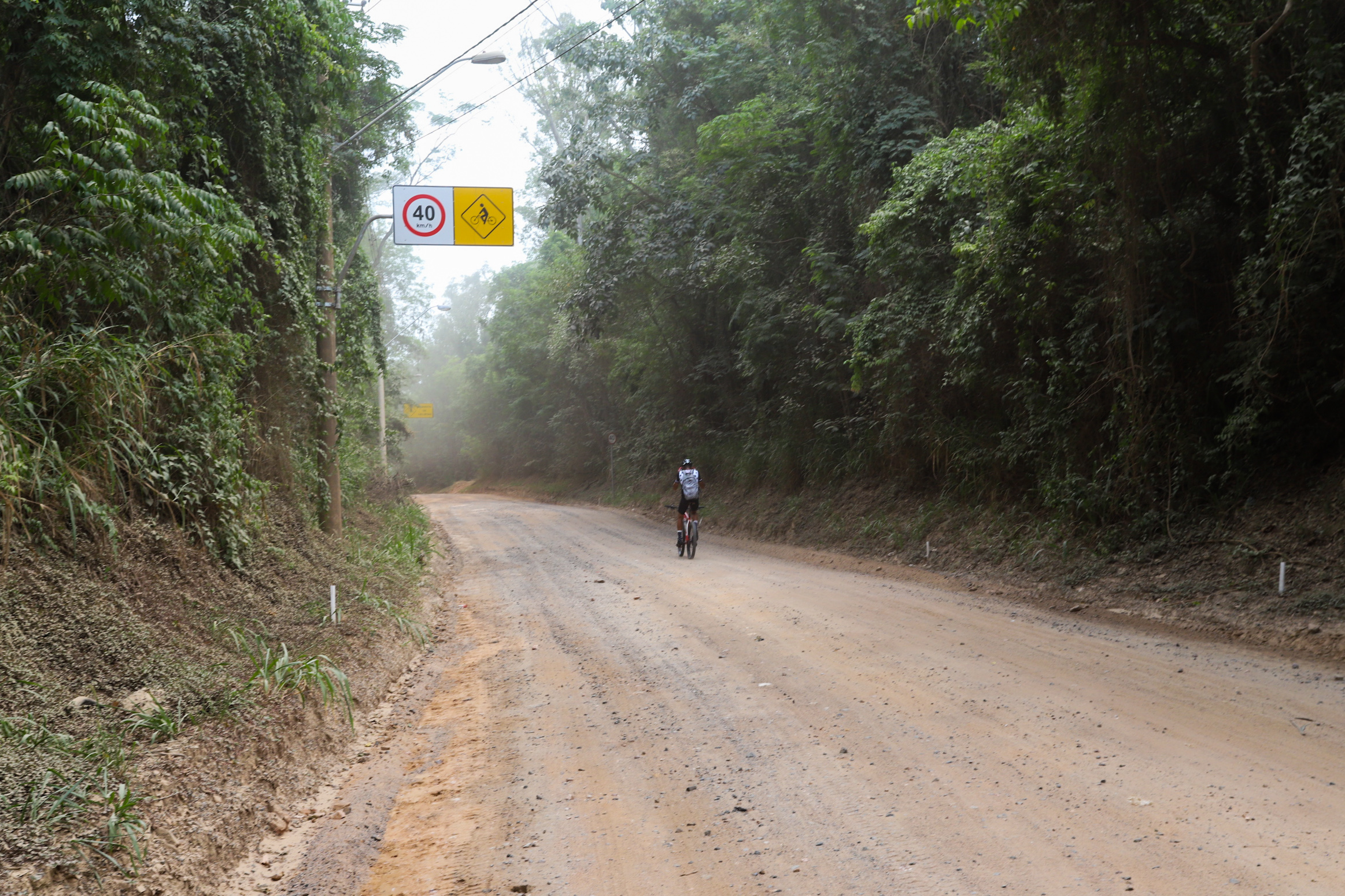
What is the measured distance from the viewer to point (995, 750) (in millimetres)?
5449

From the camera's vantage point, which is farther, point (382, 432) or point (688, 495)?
point (382, 432)

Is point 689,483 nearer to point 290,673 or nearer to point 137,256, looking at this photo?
point 137,256

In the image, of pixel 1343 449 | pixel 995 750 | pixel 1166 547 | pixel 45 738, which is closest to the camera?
pixel 45 738

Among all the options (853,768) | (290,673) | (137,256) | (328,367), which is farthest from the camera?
(328,367)

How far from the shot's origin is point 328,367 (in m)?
12.8

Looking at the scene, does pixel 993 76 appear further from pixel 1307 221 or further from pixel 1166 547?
pixel 1166 547

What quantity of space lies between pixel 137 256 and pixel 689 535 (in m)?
11.2

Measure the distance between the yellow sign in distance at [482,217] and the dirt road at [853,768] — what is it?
593 cm

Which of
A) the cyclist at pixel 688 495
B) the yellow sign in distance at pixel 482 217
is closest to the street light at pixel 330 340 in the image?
the yellow sign in distance at pixel 482 217

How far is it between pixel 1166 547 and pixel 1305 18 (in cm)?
581

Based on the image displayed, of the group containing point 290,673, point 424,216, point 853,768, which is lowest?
point 853,768

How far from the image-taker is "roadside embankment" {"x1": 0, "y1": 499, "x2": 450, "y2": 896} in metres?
3.91

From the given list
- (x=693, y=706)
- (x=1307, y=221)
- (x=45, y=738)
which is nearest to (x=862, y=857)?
(x=693, y=706)

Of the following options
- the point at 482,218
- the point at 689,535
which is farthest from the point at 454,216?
the point at 689,535
